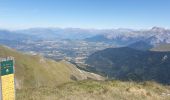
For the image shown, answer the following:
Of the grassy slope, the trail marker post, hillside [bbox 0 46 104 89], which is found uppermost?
the trail marker post

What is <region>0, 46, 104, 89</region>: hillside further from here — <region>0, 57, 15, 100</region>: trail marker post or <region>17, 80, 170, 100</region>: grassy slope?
<region>0, 57, 15, 100</region>: trail marker post

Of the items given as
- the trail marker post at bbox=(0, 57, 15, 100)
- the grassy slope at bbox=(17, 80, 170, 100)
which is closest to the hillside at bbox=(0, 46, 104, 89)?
the grassy slope at bbox=(17, 80, 170, 100)

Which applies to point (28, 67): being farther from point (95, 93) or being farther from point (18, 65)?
point (95, 93)

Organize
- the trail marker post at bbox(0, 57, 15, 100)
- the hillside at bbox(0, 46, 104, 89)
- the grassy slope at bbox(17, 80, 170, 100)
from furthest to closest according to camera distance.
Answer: the hillside at bbox(0, 46, 104, 89) < the grassy slope at bbox(17, 80, 170, 100) < the trail marker post at bbox(0, 57, 15, 100)

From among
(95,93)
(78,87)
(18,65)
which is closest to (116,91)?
(95,93)

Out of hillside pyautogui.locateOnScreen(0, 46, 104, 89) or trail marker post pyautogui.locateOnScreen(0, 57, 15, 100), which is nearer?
trail marker post pyautogui.locateOnScreen(0, 57, 15, 100)

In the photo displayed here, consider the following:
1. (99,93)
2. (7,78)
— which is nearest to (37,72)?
(99,93)

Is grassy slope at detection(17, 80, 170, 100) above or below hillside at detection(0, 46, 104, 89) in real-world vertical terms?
above

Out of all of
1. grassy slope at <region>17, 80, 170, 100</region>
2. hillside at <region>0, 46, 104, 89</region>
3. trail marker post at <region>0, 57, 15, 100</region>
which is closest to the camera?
trail marker post at <region>0, 57, 15, 100</region>

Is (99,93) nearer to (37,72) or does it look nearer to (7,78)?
(7,78)

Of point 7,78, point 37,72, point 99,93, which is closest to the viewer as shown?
point 7,78

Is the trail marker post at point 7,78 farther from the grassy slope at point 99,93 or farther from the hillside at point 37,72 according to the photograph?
the hillside at point 37,72
